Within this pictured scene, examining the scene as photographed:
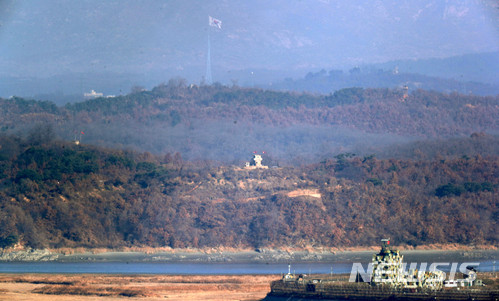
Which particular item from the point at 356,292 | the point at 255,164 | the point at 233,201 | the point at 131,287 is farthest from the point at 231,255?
the point at 255,164

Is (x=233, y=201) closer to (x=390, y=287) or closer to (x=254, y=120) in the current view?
(x=390, y=287)

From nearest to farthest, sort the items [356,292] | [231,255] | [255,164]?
[356,292], [231,255], [255,164]

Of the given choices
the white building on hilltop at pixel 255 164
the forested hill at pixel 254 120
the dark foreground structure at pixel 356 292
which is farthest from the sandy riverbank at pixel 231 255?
the forested hill at pixel 254 120

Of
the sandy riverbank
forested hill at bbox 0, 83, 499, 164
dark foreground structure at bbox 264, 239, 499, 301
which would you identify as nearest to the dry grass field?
dark foreground structure at bbox 264, 239, 499, 301

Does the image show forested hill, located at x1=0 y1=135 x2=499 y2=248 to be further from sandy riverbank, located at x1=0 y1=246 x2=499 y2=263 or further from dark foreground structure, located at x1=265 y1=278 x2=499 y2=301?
dark foreground structure, located at x1=265 y1=278 x2=499 y2=301

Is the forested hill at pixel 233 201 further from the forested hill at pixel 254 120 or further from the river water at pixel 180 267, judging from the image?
the forested hill at pixel 254 120

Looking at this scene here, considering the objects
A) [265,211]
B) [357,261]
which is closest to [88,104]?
[265,211]

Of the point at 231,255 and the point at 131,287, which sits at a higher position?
the point at 131,287

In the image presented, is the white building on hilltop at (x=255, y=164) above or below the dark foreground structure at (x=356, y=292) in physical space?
above
